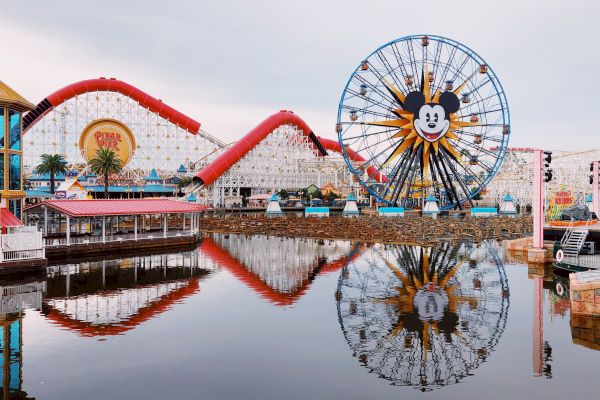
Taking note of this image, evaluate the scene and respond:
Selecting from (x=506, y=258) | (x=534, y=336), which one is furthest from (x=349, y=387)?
(x=506, y=258)

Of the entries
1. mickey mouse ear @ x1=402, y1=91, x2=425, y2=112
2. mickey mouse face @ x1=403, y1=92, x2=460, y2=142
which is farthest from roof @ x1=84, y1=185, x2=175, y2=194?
mickey mouse face @ x1=403, y1=92, x2=460, y2=142

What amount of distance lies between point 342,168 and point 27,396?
8255 cm

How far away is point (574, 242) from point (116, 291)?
19.1 metres

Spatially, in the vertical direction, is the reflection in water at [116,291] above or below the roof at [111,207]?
below

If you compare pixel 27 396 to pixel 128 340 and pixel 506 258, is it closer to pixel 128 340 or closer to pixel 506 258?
pixel 128 340

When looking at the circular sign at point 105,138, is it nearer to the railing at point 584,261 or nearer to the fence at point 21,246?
the fence at point 21,246

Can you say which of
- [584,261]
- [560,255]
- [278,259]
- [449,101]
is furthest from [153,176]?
[584,261]

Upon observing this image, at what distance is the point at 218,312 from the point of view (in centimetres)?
1633

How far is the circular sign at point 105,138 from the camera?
229ft

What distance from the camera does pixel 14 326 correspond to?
47.2 ft

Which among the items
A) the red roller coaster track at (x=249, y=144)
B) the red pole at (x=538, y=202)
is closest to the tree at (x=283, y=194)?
the red roller coaster track at (x=249, y=144)

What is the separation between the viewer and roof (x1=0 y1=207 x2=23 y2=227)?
2223 cm

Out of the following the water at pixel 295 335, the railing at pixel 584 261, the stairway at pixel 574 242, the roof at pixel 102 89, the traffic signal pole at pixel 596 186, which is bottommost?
the water at pixel 295 335

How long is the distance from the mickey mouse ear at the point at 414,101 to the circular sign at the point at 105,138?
39.6m
